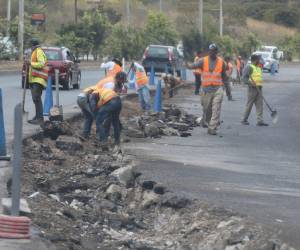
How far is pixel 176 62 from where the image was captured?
47.2 metres

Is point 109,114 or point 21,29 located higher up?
point 21,29

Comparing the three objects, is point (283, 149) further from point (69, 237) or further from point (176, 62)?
point (176, 62)

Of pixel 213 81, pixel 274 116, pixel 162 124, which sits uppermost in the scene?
pixel 213 81

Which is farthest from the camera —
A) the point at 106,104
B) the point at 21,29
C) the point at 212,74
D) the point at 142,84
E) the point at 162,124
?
the point at 21,29

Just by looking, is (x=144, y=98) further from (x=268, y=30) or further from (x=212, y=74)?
(x=268, y=30)

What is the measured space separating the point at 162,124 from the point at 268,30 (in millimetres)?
104559

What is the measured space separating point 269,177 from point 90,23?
183ft

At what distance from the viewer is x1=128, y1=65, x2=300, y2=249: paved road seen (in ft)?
38.8

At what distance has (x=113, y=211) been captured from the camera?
480 inches

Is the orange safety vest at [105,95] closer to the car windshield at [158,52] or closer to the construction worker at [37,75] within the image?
the construction worker at [37,75]

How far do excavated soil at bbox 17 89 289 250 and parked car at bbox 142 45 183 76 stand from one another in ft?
96.4

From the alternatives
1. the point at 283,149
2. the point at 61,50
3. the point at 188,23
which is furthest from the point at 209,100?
the point at 188,23

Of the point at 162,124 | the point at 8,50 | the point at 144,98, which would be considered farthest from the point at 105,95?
the point at 8,50

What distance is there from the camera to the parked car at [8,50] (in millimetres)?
55144
